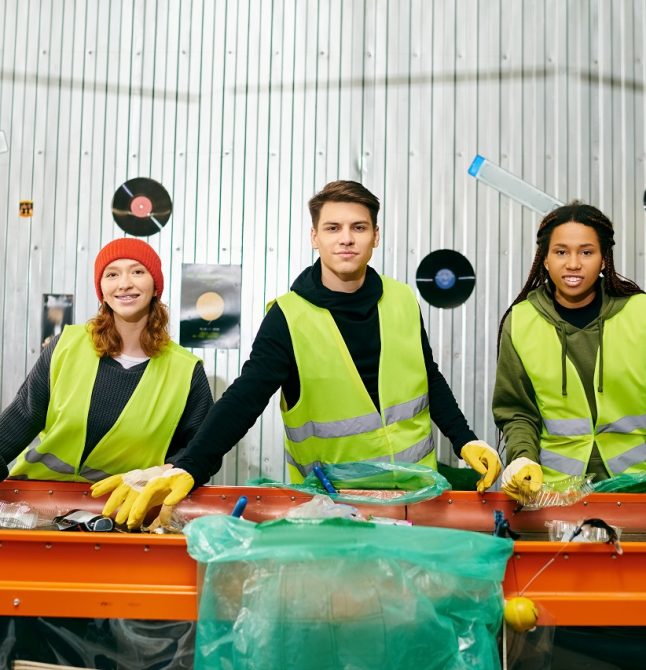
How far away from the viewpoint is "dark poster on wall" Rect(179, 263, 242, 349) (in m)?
3.51

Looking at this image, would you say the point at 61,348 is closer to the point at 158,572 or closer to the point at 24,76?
the point at 158,572

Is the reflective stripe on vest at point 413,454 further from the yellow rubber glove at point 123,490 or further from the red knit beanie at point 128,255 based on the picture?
the red knit beanie at point 128,255

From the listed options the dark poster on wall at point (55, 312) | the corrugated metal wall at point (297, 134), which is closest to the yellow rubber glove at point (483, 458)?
the corrugated metal wall at point (297, 134)

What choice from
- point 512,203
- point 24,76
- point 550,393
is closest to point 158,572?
point 550,393

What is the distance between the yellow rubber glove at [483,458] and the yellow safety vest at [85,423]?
0.94 meters

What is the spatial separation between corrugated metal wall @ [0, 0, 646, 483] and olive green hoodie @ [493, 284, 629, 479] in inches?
50.2

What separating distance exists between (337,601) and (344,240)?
123 cm

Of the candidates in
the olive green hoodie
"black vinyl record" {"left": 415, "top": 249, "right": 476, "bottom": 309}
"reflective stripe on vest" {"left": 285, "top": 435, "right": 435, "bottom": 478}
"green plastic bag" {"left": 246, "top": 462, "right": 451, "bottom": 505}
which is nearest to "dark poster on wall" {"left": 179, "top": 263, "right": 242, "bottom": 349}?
"black vinyl record" {"left": 415, "top": 249, "right": 476, "bottom": 309}

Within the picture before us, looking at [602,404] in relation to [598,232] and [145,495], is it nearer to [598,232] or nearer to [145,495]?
[598,232]

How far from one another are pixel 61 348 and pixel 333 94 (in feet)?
6.62

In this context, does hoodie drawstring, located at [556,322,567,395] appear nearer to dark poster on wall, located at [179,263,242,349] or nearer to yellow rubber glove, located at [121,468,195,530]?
yellow rubber glove, located at [121,468,195,530]

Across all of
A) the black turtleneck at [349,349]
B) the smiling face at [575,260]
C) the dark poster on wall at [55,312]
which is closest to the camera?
the black turtleneck at [349,349]

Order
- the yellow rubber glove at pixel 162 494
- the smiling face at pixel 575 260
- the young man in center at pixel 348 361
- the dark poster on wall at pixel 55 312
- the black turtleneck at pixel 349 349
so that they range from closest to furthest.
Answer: the yellow rubber glove at pixel 162 494
the black turtleneck at pixel 349 349
the young man in center at pixel 348 361
the smiling face at pixel 575 260
the dark poster on wall at pixel 55 312

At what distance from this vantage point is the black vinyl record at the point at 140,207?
3.51 meters
